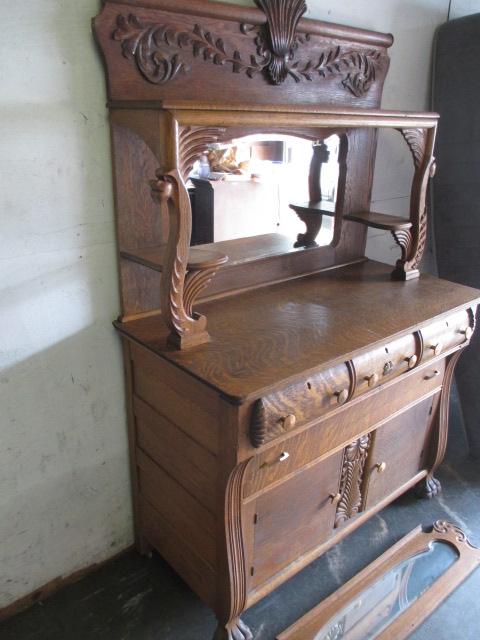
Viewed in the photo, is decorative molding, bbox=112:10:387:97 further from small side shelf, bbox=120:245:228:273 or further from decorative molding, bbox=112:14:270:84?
small side shelf, bbox=120:245:228:273

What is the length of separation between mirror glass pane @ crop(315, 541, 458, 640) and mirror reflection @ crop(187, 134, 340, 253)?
126 centimetres

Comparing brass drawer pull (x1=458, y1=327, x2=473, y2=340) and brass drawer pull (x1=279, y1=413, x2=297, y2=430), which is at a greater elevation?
brass drawer pull (x1=458, y1=327, x2=473, y2=340)

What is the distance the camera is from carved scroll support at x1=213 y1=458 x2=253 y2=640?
1.39 meters

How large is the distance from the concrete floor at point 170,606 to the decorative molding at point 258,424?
81 centimetres

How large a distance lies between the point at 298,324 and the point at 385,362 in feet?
0.95

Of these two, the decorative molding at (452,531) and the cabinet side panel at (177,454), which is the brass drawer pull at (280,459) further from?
the decorative molding at (452,531)

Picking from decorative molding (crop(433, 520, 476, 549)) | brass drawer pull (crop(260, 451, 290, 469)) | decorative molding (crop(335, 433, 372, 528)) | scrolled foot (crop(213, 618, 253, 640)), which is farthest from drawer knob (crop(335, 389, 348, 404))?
decorative molding (crop(433, 520, 476, 549))

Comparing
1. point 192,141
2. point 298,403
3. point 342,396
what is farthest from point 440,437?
point 192,141

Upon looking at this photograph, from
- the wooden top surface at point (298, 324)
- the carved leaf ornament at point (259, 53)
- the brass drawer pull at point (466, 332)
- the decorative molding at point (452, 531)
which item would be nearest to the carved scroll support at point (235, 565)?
the wooden top surface at point (298, 324)

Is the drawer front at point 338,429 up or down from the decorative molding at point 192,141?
down

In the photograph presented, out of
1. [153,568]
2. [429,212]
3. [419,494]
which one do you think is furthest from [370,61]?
[153,568]

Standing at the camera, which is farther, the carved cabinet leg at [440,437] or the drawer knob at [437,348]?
the carved cabinet leg at [440,437]

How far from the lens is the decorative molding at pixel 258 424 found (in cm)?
128

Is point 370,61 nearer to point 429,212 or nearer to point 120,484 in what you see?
point 429,212
